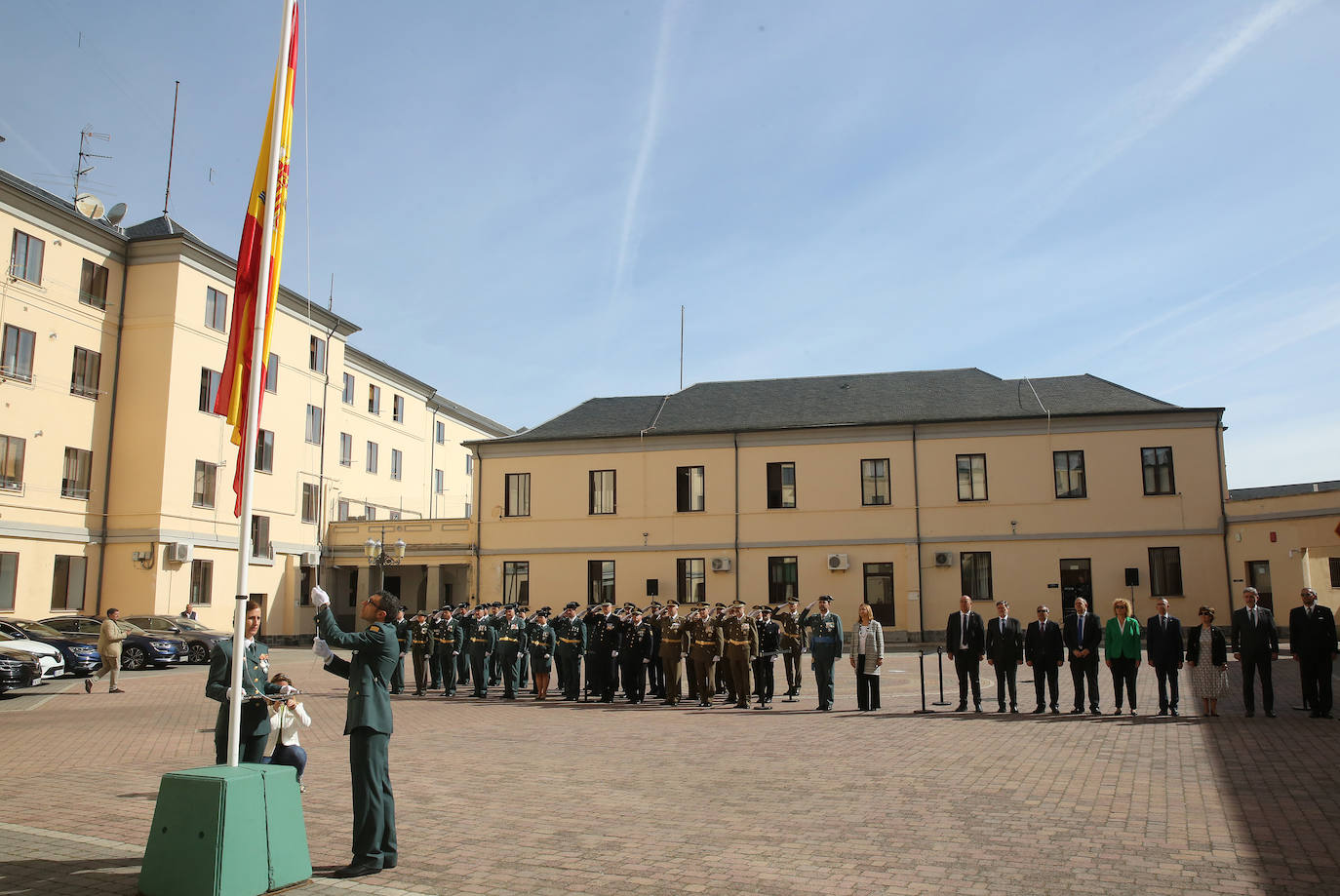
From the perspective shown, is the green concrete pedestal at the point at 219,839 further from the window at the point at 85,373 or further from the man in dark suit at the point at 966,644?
the window at the point at 85,373

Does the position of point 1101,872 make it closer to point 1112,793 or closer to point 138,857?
point 1112,793

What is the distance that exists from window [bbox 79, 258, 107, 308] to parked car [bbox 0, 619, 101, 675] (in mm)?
13827

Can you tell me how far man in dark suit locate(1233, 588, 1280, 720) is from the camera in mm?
14742

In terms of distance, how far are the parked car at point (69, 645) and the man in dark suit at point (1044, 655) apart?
2089 centimetres

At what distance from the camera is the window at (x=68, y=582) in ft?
110

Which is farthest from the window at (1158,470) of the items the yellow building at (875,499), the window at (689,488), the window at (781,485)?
the window at (689,488)

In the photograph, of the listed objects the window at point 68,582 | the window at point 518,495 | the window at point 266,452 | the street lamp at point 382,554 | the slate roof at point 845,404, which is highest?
the slate roof at point 845,404

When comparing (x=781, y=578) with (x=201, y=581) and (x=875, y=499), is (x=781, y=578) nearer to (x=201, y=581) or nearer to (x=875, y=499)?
(x=875, y=499)

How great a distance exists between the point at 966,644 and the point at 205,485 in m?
30.6

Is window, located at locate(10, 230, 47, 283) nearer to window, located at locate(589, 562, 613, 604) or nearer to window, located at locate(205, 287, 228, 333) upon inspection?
window, located at locate(205, 287, 228, 333)

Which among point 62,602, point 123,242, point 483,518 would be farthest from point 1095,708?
point 123,242

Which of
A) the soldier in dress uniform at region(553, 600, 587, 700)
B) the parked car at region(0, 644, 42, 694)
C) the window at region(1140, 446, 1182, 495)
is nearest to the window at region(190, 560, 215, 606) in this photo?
the parked car at region(0, 644, 42, 694)

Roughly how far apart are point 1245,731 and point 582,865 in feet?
34.4

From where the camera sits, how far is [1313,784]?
31.0ft
